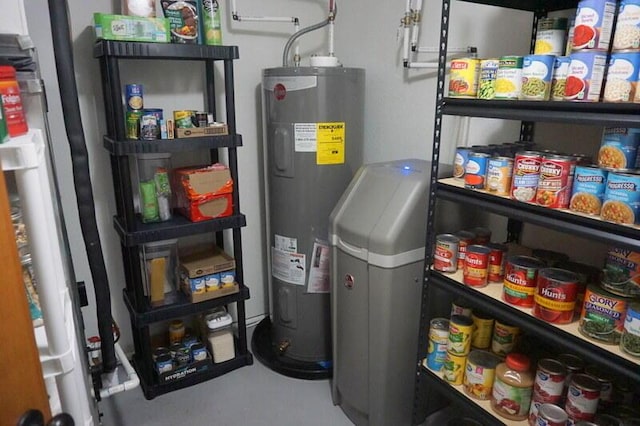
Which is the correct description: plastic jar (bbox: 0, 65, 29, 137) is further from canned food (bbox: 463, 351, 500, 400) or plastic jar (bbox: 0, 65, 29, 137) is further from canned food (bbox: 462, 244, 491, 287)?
canned food (bbox: 463, 351, 500, 400)

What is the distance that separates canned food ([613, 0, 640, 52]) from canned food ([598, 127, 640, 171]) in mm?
177

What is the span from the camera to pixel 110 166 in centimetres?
200

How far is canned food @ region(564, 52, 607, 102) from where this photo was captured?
0.96 m

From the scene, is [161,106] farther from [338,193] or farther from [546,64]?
[546,64]

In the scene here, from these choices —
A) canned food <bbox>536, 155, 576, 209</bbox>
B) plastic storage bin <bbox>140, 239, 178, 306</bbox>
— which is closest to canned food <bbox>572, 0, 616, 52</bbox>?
canned food <bbox>536, 155, 576, 209</bbox>

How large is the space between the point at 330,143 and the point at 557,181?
40.8 inches

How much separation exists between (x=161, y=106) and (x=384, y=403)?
64.6 inches

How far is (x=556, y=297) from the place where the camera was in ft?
3.63

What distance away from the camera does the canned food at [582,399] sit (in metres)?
1.14

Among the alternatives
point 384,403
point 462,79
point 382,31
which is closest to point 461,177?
point 462,79

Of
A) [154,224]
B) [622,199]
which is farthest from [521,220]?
[154,224]

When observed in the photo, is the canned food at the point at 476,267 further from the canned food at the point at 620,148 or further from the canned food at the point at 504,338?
the canned food at the point at 620,148

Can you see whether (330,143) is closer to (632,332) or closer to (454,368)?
(454,368)

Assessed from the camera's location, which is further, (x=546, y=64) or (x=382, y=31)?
(x=382, y=31)
